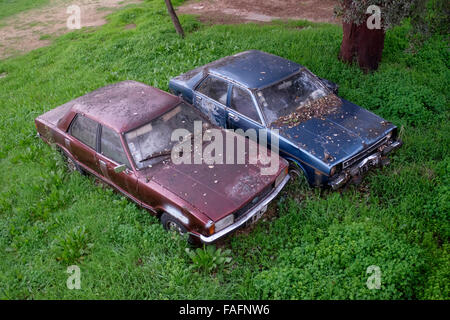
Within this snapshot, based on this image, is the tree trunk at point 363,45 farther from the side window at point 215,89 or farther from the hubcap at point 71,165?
the hubcap at point 71,165

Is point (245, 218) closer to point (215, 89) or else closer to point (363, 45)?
point (215, 89)

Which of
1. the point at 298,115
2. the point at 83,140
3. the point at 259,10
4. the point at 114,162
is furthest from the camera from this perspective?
the point at 259,10

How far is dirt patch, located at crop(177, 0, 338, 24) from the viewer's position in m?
11.7

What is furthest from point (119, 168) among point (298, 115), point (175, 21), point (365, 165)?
point (175, 21)

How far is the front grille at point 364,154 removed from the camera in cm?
494

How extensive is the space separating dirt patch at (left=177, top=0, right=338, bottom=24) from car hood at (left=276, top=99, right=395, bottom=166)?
267 inches

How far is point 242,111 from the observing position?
5.68 meters

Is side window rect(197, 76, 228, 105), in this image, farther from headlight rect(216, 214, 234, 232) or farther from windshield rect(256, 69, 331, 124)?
headlight rect(216, 214, 234, 232)

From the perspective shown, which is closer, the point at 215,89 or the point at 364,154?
the point at 364,154

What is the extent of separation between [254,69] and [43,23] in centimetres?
1269

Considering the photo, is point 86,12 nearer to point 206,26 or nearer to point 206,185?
point 206,26

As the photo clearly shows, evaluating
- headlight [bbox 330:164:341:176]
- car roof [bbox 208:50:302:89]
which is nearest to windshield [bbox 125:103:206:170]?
car roof [bbox 208:50:302:89]

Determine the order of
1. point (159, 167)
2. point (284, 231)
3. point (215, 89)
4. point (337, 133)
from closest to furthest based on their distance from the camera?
point (284, 231) < point (159, 167) < point (337, 133) < point (215, 89)

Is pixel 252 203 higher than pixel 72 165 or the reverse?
higher
